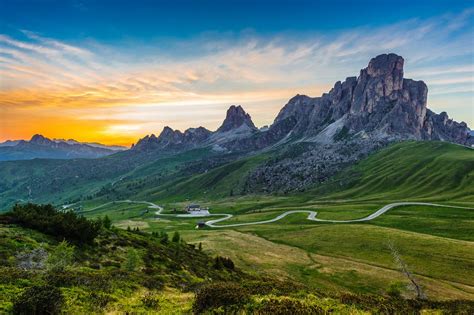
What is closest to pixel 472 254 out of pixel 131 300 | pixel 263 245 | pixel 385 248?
pixel 385 248

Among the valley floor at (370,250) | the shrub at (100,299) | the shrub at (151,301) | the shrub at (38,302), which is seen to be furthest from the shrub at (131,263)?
the valley floor at (370,250)

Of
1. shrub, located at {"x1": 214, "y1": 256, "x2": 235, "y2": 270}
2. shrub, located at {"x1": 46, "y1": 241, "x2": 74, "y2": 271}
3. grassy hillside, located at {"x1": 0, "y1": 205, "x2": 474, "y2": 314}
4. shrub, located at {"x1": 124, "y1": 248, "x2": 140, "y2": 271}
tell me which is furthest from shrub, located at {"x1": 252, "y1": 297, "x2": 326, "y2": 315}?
shrub, located at {"x1": 214, "y1": 256, "x2": 235, "y2": 270}

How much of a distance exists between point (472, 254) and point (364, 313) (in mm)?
83960

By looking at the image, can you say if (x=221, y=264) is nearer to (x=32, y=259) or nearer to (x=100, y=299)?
(x=32, y=259)

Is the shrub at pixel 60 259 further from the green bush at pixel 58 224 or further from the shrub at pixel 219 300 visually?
the shrub at pixel 219 300

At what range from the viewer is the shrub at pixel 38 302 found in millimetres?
17219

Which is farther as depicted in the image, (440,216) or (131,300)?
(440,216)

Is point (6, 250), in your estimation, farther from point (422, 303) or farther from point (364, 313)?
point (422, 303)

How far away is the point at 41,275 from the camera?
25328mm

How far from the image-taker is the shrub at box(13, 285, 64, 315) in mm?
17219

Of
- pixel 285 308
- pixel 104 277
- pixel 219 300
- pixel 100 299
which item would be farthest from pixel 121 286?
pixel 285 308

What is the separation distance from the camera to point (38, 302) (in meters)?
17.6

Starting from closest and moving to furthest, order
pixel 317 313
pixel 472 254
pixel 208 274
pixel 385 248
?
pixel 317 313 → pixel 208 274 → pixel 472 254 → pixel 385 248

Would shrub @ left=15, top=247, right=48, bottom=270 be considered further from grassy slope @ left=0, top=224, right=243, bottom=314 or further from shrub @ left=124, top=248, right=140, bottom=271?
shrub @ left=124, top=248, right=140, bottom=271
